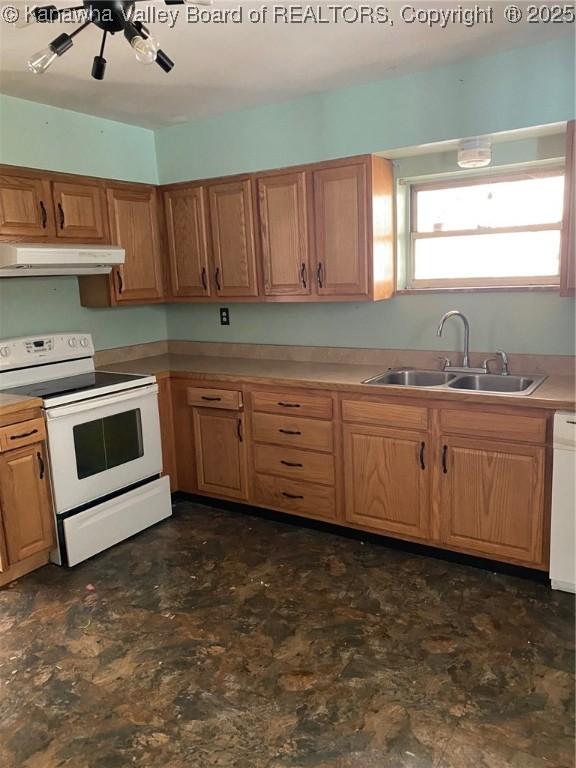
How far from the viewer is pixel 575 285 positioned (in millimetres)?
2678

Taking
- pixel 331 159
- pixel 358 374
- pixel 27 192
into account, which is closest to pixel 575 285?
pixel 358 374

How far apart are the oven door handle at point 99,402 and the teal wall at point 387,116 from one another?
1.56 metres

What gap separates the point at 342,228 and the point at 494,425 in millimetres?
1365

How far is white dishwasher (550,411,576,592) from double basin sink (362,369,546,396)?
32 centimetres

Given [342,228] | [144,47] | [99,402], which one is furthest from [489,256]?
[99,402]

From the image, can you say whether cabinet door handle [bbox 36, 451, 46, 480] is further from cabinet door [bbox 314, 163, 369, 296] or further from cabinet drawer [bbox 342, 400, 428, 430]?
cabinet door [bbox 314, 163, 369, 296]

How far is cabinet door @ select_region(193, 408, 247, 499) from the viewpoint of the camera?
140 inches

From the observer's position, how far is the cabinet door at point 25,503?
2.82 m

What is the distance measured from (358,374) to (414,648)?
148cm

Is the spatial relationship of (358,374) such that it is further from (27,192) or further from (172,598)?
(27,192)

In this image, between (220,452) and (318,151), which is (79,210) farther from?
(220,452)

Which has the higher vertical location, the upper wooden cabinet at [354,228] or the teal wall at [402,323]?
the upper wooden cabinet at [354,228]

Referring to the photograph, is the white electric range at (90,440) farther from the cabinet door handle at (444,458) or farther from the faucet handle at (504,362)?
the faucet handle at (504,362)

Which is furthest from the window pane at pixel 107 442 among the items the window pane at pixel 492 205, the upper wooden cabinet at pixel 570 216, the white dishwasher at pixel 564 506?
the upper wooden cabinet at pixel 570 216
